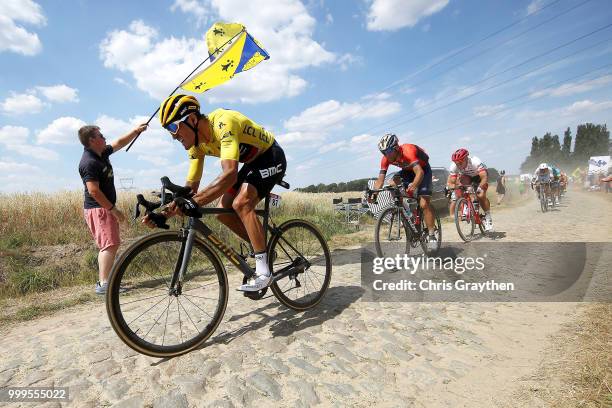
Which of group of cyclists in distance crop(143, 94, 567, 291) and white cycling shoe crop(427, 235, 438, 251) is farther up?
group of cyclists in distance crop(143, 94, 567, 291)

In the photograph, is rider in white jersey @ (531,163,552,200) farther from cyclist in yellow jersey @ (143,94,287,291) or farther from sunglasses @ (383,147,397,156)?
cyclist in yellow jersey @ (143,94,287,291)

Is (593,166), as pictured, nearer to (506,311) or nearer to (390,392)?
(506,311)

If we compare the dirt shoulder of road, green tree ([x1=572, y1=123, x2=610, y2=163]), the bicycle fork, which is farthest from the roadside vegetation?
green tree ([x1=572, y1=123, x2=610, y2=163])

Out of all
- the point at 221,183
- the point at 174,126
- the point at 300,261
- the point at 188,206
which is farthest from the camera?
the point at 300,261

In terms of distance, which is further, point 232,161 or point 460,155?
point 460,155

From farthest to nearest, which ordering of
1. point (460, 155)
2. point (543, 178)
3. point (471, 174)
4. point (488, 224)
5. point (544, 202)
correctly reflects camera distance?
point (543, 178) → point (544, 202) → point (471, 174) → point (460, 155) → point (488, 224)

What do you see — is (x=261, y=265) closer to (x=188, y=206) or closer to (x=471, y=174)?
(x=188, y=206)

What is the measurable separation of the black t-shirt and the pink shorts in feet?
0.40

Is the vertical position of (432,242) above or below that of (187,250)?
below

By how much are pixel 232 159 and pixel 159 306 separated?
2352 millimetres

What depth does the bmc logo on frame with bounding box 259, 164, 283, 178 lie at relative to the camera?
370 centimetres

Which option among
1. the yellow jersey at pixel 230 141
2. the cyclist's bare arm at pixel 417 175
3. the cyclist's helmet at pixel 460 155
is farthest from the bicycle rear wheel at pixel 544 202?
the yellow jersey at pixel 230 141

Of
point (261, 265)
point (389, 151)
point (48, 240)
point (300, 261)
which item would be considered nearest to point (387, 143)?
point (389, 151)

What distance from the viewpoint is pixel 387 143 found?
6238 millimetres
